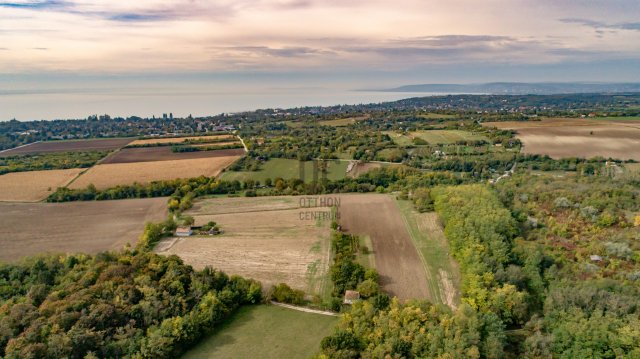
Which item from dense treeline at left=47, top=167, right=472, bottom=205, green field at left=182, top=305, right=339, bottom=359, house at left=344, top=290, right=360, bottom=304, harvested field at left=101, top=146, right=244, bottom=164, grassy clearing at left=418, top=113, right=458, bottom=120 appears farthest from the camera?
grassy clearing at left=418, top=113, right=458, bottom=120

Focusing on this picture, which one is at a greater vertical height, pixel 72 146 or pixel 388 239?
pixel 72 146

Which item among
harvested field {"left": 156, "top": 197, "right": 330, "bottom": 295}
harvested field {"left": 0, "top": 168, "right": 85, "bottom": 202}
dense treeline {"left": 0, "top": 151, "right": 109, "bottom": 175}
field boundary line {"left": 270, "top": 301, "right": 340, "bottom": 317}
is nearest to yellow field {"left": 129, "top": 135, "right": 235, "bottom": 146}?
dense treeline {"left": 0, "top": 151, "right": 109, "bottom": 175}

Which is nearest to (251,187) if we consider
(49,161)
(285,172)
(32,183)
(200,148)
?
(285,172)

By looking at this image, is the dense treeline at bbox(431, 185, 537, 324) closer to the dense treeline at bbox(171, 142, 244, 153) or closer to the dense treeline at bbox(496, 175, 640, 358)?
the dense treeline at bbox(496, 175, 640, 358)

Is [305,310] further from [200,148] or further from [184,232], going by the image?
[200,148]

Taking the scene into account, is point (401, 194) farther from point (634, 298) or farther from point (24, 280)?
point (24, 280)
